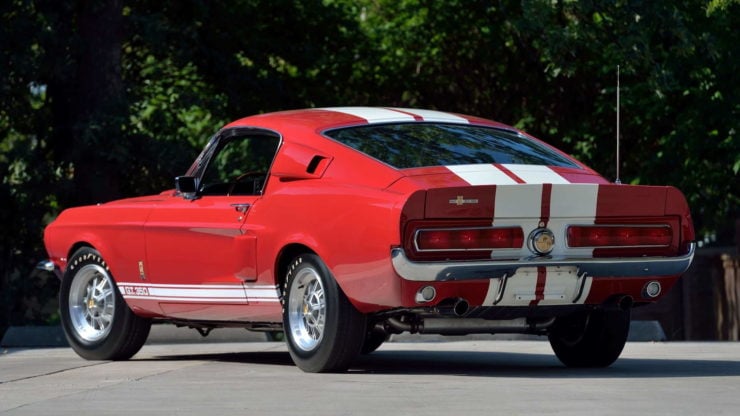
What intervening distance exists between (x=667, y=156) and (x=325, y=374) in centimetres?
1155

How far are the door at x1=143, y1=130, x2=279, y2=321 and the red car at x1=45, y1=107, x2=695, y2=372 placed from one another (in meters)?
0.01

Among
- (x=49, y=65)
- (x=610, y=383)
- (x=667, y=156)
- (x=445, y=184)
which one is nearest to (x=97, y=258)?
(x=445, y=184)

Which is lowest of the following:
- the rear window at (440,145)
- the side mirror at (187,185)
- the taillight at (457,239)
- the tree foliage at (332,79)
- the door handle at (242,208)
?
the taillight at (457,239)

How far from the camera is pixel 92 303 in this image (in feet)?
37.0

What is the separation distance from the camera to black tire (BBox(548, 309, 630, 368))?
9.96m

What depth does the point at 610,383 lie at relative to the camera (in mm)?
8570

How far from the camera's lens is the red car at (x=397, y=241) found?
28.2 feet

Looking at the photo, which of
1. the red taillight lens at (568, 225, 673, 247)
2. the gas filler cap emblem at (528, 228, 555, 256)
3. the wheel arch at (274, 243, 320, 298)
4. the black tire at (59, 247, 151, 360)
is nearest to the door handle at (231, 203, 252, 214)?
the wheel arch at (274, 243, 320, 298)

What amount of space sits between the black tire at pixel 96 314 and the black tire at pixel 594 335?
9.66 ft

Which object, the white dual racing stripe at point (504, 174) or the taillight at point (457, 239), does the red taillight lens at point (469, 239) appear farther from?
the white dual racing stripe at point (504, 174)

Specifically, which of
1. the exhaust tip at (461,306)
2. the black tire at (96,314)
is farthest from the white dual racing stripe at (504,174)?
the black tire at (96,314)

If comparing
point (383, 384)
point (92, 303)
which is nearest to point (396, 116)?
point (383, 384)

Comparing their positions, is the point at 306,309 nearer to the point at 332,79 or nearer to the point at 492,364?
the point at 492,364

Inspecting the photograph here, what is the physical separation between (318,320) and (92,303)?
103 inches
